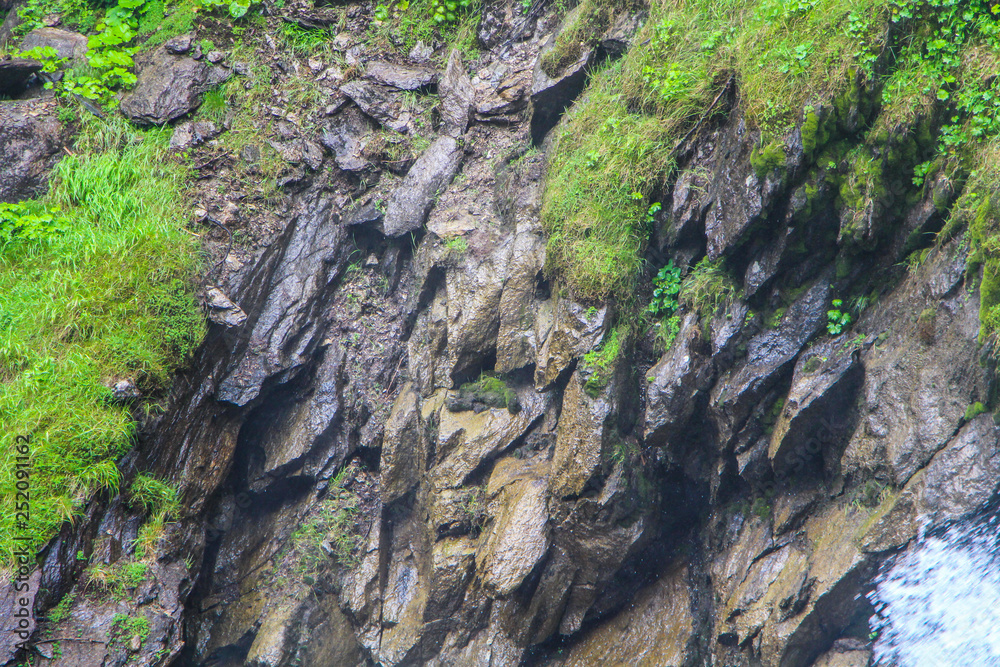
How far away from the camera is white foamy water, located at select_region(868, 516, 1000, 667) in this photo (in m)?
3.83

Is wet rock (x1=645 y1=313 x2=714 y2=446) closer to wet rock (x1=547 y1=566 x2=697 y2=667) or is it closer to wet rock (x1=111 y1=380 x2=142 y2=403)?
wet rock (x1=547 y1=566 x2=697 y2=667)

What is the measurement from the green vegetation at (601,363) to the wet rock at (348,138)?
A: 3.64 m

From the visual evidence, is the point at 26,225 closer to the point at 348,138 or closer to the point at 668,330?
the point at 348,138

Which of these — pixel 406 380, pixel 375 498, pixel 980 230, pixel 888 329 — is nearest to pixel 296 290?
pixel 406 380

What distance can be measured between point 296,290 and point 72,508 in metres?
2.80

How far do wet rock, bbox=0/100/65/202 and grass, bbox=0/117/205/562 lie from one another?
22 centimetres

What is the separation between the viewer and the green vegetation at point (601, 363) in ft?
17.1

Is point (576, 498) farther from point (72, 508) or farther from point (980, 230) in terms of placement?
point (72, 508)

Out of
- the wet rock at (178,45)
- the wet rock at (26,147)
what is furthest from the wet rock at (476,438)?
the wet rock at (178,45)

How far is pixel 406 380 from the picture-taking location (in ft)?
22.4

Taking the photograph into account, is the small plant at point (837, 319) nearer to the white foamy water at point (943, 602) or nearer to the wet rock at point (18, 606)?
the white foamy water at point (943, 602)

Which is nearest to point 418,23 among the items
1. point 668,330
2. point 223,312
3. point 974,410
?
point 223,312

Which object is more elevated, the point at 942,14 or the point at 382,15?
the point at 382,15

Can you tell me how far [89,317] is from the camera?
219 inches
